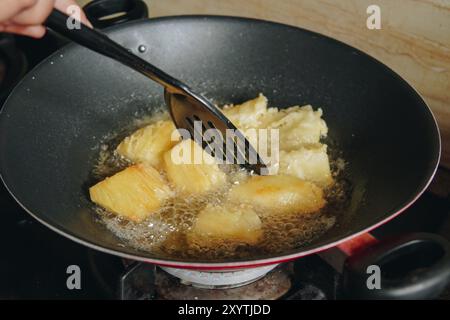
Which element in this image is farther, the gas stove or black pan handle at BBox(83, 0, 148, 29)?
black pan handle at BBox(83, 0, 148, 29)

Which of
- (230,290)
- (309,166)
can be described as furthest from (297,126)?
(230,290)

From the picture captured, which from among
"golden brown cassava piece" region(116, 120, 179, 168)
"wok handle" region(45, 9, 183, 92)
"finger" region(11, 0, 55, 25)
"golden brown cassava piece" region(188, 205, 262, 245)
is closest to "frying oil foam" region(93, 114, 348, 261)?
"golden brown cassava piece" region(188, 205, 262, 245)

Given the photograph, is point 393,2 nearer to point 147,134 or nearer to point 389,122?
point 389,122

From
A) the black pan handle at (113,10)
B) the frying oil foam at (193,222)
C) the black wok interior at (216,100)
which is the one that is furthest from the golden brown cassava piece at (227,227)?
the black pan handle at (113,10)

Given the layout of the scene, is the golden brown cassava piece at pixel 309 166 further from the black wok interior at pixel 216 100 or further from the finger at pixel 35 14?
the finger at pixel 35 14

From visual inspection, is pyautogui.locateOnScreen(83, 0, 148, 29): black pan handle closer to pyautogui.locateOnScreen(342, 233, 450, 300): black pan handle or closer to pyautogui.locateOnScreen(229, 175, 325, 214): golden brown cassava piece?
pyautogui.locateOnScreen(229, 175, 325, 214): golden brown cassava piece
